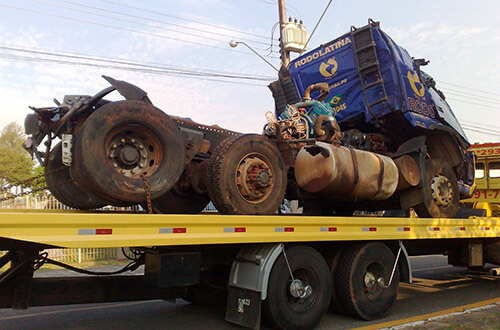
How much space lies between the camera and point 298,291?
194 inches

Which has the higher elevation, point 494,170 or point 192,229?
point 494,170

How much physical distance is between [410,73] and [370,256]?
10.3ft

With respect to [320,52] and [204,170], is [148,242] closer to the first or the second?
[204,170]

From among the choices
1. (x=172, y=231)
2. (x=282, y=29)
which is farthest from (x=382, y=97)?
(x=282, y=29)

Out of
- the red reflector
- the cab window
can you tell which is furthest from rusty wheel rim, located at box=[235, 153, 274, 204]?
the cab window

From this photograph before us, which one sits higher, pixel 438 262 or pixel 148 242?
pixel 148 242

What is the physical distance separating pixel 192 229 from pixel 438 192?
4.51m

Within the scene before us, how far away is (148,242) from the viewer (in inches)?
151

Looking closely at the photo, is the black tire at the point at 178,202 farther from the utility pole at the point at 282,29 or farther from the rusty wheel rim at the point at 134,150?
the utility pole at the point at 282,29

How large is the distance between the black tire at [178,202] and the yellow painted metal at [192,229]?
1.73 meters

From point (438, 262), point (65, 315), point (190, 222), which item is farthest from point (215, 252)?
point (438, 262)

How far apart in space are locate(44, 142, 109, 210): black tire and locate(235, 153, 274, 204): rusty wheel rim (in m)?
1.59

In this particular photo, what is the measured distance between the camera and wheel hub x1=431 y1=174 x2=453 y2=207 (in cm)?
704

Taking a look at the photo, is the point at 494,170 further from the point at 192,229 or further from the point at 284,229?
the point at 192,229
